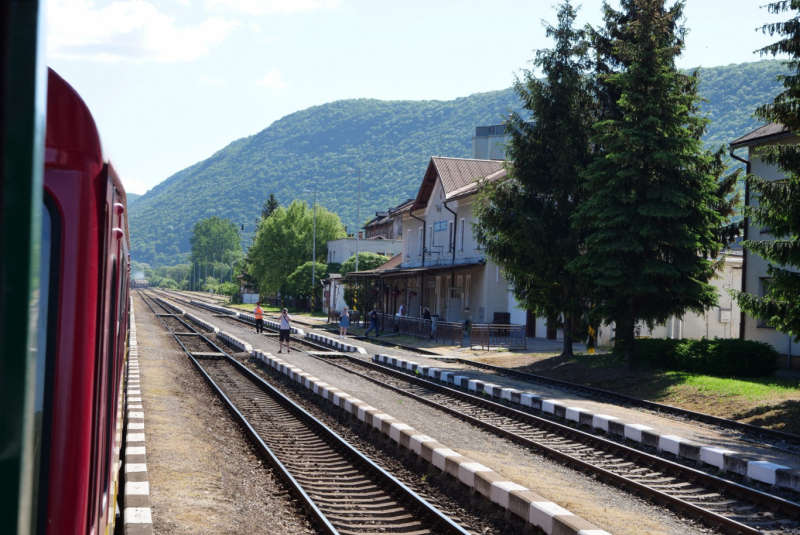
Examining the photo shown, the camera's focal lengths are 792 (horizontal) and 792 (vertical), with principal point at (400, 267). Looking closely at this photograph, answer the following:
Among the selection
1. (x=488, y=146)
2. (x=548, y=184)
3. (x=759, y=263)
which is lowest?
(x=759, y=263)

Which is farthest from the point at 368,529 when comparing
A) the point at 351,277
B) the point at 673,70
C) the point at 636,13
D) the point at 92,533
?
the point at 351,277

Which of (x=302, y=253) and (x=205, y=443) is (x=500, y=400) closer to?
(x=205, y=443)

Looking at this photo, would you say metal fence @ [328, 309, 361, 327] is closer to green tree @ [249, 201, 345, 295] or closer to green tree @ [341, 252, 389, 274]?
green tree @ [341, 252, 389, 274]

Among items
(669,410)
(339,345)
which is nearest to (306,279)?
(339,345)

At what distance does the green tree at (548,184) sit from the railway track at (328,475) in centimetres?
1017

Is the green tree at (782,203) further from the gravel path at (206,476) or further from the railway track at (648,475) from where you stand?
the gravel path at (206,476)

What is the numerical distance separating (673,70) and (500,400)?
10.9 metres

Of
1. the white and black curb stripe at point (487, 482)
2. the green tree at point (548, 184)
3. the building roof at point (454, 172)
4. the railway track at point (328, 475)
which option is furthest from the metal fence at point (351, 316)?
the white and black curb stripe at point (487, 482)

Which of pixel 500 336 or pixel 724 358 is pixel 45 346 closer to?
pixel 724 358

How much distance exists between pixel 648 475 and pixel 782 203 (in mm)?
6489

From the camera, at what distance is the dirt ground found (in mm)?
15125

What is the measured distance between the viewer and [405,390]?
19297 mm

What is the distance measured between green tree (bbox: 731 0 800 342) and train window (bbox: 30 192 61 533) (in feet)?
46.5

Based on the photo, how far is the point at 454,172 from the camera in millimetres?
47625
